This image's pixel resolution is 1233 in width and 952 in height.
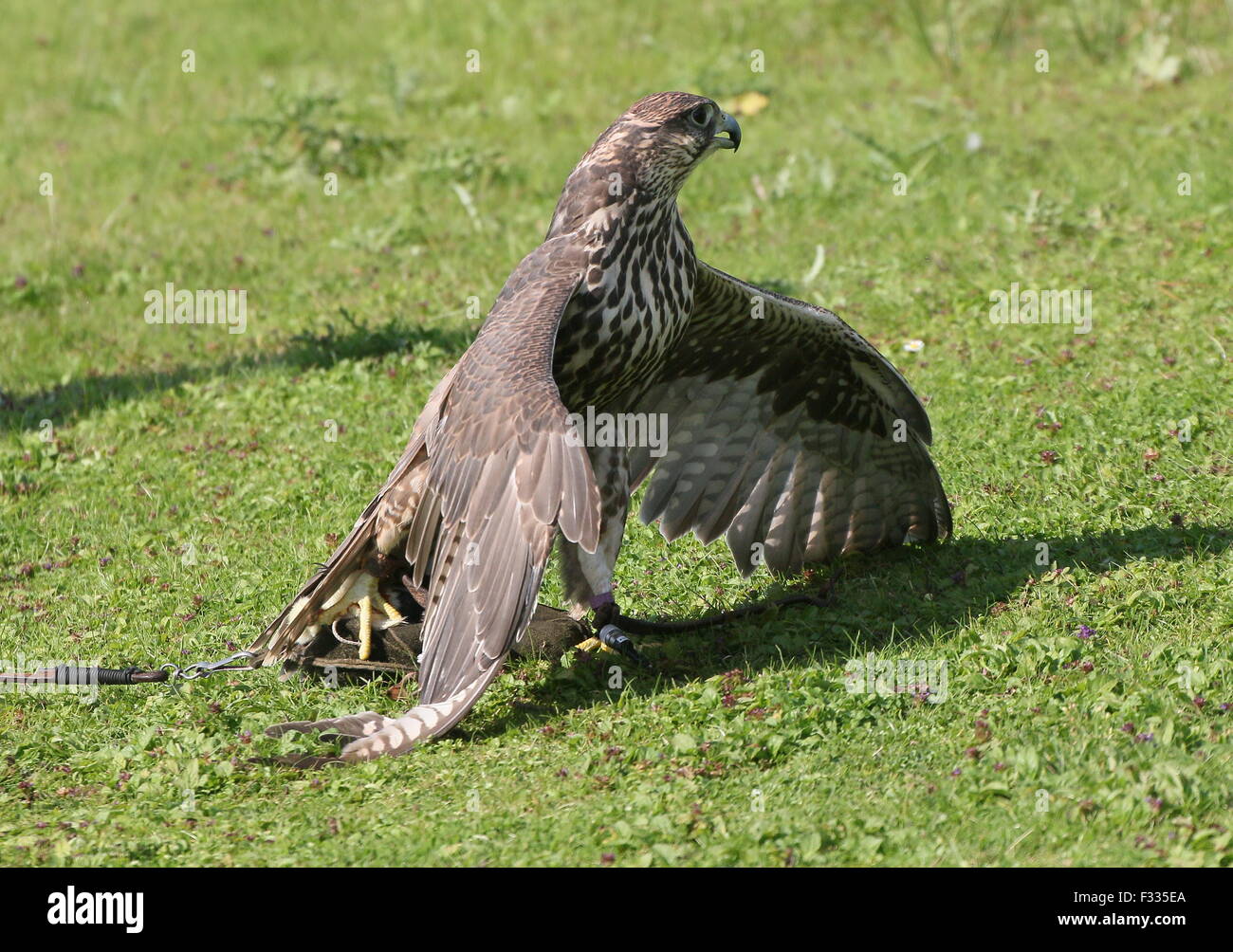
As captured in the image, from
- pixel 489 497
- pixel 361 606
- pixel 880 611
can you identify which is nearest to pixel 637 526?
pixel 880 611

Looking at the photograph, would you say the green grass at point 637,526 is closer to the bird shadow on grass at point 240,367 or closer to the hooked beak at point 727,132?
the bird shadow on grass at point 240,367

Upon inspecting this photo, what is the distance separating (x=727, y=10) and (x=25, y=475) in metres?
8.37

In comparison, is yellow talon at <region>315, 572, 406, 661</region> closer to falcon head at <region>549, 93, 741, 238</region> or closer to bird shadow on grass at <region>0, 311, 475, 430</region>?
falcon head at <region>549, 93, 741, 238</region>

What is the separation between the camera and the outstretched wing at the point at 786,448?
646 cm

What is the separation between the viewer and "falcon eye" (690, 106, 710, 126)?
6105 millimetres

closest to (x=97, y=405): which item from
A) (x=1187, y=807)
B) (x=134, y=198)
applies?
(x=134, y=198)

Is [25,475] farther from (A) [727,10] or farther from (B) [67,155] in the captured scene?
(A) [727,10]

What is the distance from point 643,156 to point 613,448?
115cm

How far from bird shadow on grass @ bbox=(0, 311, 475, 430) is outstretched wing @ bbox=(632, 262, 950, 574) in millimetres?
2745

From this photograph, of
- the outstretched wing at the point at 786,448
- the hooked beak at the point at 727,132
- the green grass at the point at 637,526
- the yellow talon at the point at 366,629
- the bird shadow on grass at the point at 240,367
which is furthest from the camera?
the bird shadow on grass at the point at 240,367

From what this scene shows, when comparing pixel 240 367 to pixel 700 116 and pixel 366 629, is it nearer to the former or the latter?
pixel 366 629

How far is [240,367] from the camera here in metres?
9.35

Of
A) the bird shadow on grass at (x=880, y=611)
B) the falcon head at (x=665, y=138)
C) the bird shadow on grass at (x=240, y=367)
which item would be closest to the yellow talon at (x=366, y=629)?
the bird shadow on grass at (x=880, y=611)

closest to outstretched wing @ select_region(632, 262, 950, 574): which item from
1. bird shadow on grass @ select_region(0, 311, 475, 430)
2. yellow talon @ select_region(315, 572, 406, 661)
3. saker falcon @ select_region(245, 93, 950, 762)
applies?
saker falcon @ select_region(245, 93, 950, 762)
